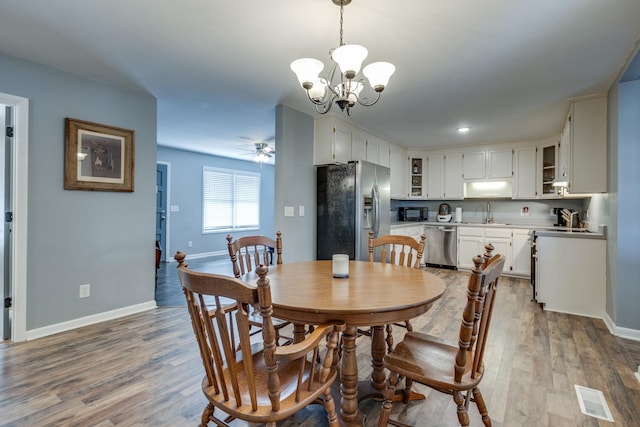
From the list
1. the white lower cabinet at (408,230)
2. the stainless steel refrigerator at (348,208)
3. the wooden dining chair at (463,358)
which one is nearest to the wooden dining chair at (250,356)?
the wooden dining chair at (463,358)

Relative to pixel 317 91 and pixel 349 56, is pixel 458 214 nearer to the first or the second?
pixel 317 91

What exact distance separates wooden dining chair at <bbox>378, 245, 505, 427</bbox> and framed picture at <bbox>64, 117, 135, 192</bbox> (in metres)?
3.04

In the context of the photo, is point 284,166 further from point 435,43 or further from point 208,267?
point 208,267

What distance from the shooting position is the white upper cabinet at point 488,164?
5.46 meters

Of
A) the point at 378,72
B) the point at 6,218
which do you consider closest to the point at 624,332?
the point at 378,72

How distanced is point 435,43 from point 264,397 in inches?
95.6

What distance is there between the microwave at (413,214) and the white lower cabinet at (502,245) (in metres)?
0.96

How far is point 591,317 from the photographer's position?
10.8ft

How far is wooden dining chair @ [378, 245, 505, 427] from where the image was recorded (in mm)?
1251

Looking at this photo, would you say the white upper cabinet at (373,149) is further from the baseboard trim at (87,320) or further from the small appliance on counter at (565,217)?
the baseboard trim at (87,320)

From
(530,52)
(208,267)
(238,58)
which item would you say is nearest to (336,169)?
(238,58)

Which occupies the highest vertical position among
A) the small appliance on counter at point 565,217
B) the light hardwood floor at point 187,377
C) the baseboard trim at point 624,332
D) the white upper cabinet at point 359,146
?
the white upper cabinet at point 359,146

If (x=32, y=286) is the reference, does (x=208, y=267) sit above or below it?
below

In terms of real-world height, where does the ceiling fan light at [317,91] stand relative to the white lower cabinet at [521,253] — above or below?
above
